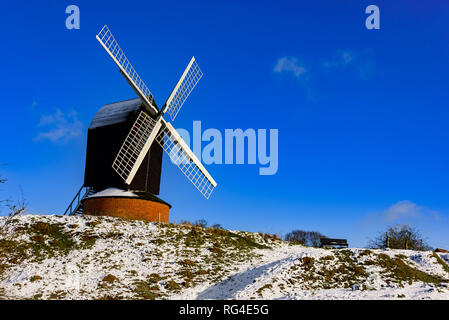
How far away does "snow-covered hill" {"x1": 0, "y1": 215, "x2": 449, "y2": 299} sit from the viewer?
15169 mm

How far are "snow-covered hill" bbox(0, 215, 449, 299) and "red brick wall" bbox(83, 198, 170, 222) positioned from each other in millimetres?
1349

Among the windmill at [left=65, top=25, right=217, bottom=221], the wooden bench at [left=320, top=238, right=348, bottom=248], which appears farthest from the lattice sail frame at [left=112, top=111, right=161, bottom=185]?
the wooden bench at [left=320, top=238, right=348, bottom=248]

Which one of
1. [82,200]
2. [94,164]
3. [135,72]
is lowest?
[82,200]

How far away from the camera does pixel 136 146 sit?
2570 cm

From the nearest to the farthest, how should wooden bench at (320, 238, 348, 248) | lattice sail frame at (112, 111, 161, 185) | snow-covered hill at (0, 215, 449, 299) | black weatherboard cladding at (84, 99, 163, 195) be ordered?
snow-covered hill at (0, 215, 449, 299) < lattice sail frame at (112, 111, 161, 185) < black weatherboard cladding at (84, 99, 163, 195) < wooden bench at (320, 238, 348, 248)

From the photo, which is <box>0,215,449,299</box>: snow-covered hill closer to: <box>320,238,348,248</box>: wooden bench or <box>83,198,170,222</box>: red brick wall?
<box>83,198,170,222</box>: red brick wall

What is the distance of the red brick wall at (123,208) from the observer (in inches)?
989

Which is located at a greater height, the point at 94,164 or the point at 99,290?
the point at 94,164
